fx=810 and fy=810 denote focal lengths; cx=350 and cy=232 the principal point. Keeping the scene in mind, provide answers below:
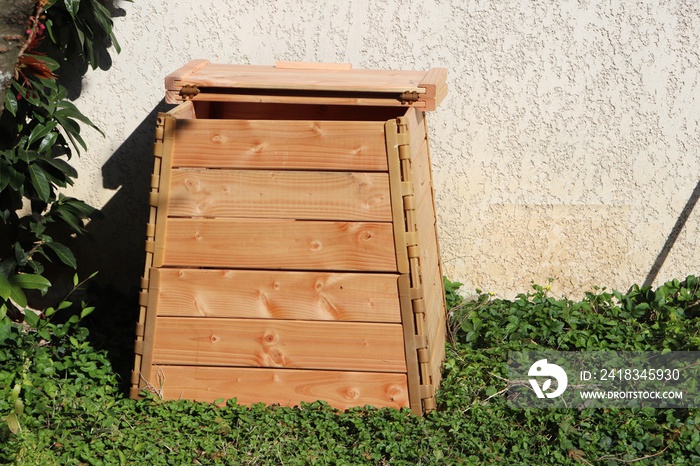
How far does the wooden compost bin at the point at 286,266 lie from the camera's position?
11.1 ft

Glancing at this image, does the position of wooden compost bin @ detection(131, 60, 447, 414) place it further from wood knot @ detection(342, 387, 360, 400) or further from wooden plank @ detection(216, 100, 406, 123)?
wooden plank @ detection(216, 100, 406, 123)

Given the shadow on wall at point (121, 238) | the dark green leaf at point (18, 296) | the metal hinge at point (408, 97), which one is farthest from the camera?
the shadow on wall at point (121, 238)

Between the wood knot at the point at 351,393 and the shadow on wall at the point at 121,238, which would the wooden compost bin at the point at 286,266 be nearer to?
the wood knot at the point at 351,393

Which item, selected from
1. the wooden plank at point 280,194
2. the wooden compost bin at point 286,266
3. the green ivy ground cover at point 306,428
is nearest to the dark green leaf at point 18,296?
the green ivy ground cover at point 306,428

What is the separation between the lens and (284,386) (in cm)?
352

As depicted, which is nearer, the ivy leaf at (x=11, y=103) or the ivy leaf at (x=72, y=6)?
the ivy leaf at (x=11, y=103)

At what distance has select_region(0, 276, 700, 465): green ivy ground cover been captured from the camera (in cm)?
321

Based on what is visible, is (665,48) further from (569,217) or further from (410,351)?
(410,351)

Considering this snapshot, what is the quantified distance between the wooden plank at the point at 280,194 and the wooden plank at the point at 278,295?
25 centimetres

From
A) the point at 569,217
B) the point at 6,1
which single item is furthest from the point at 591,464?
the point at 6,1

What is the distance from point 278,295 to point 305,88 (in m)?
0.93

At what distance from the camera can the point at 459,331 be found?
442 centimetres

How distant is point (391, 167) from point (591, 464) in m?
1.42

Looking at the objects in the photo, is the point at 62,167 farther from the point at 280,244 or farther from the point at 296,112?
the point at 280,244
